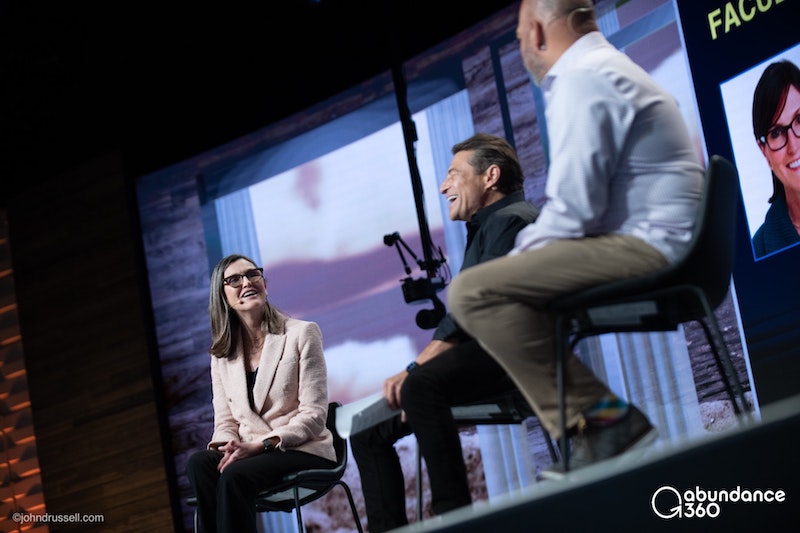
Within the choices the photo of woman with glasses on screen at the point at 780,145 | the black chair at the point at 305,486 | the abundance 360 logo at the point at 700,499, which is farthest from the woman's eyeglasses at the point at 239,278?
the abundance 360 logo at the point at 700,499

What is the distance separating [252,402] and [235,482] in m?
0.42

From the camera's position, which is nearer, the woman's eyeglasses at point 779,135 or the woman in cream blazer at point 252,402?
the woman in cream blazer at point 252,402

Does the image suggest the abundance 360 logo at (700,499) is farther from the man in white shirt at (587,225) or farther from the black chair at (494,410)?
the black chair at (494,410)

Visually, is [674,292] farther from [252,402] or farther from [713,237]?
[252,402]

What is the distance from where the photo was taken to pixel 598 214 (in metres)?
2.01

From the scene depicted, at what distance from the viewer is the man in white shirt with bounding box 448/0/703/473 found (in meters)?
1.98

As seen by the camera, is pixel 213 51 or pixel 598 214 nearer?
pixel 598 214

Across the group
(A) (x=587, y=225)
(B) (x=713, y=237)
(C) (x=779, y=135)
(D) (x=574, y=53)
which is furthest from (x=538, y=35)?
(C) (x=779, y=135)

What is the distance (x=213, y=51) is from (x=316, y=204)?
3.85ft

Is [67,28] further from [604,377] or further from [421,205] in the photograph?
[604,377]

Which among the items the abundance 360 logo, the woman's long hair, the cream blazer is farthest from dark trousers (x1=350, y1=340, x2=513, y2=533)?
the woman's long hair

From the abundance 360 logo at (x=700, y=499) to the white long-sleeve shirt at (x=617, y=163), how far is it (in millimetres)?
779

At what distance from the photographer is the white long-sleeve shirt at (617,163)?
1.99 metres

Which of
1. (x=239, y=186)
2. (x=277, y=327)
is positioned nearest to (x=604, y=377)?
(x=277, y=327)
